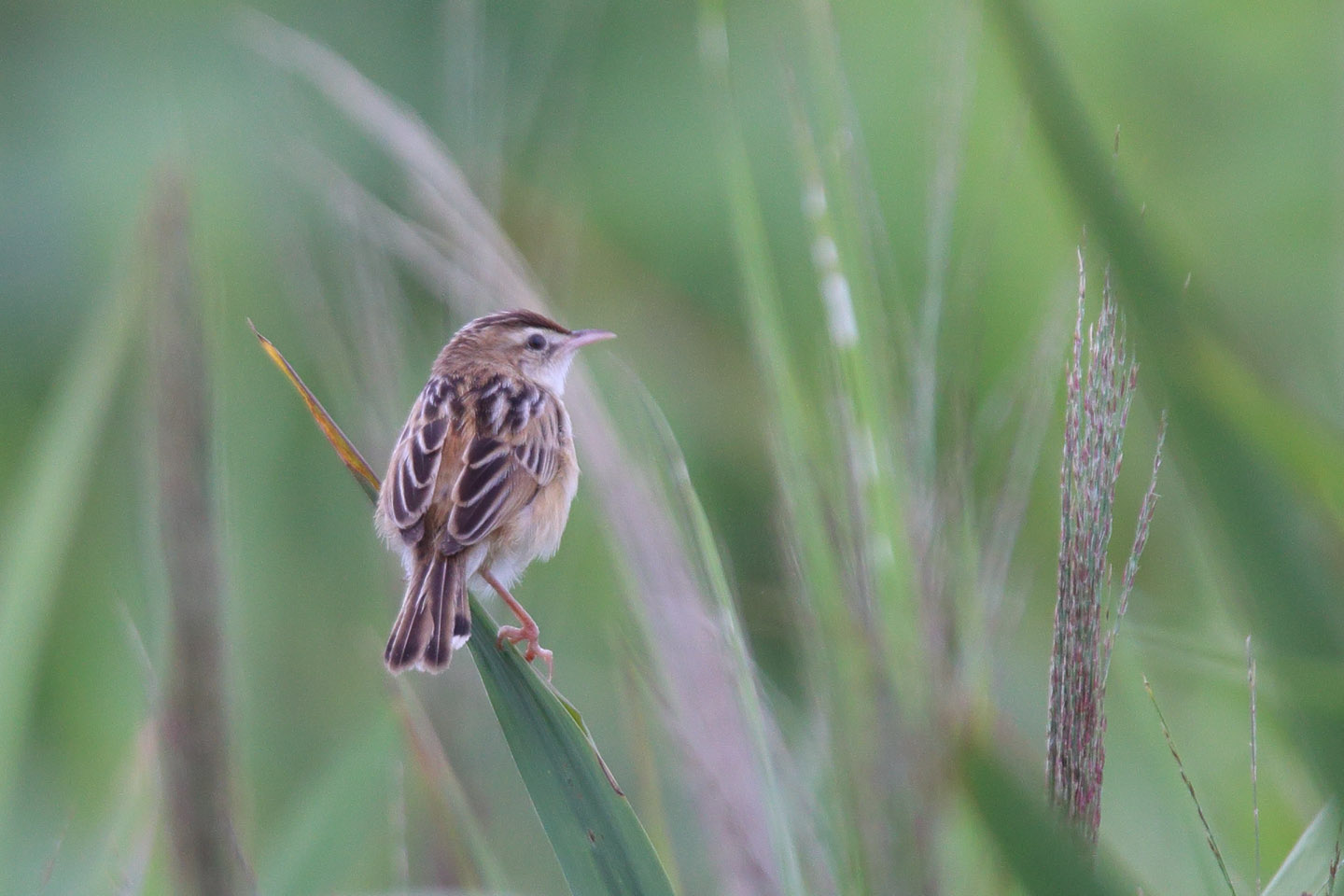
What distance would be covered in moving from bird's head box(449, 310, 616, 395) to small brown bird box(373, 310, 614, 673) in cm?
3

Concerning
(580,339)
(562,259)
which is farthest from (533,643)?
(580,339)

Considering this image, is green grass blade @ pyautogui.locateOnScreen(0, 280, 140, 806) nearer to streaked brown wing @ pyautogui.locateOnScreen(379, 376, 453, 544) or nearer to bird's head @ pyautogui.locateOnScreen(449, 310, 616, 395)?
streaked brown wing @ pyautogui.locateOnScreen(379, 376, 453, 544)

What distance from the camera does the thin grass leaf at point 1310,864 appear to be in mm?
1536

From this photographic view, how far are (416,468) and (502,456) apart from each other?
0.23 meters

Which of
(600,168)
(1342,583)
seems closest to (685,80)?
(600,168)

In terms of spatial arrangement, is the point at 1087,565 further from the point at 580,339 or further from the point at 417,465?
the point at 580,339

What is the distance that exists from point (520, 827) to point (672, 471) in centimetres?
326

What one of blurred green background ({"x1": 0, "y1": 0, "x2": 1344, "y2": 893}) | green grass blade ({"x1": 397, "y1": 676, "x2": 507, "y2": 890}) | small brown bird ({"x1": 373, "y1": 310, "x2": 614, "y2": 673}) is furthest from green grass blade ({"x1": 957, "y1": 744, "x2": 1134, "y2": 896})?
blurred green background ({"x1": 0, "y1": 0, "x2": 1344, "y2": 893})

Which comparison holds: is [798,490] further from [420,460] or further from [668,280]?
[668,280]

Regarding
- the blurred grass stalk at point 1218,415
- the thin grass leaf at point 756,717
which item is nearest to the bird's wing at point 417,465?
the thin grass leaf at point 756,717

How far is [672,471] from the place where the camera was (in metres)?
1.66

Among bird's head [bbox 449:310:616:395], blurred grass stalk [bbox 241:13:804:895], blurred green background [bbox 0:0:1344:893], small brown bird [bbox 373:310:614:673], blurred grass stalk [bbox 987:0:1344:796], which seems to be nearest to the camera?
blurred grass stalk [bbox 987:0:1344:796]

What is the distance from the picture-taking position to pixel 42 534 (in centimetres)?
251

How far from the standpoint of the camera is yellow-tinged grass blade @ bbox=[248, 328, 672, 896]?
159 cm
